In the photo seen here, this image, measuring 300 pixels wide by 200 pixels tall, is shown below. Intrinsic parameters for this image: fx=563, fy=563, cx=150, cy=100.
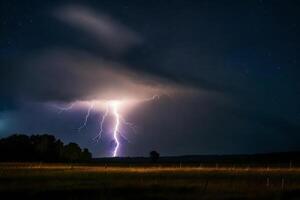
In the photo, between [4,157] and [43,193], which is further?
[4,157]

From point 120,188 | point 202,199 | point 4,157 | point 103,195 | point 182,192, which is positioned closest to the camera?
point 202,199

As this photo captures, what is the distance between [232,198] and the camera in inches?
1284

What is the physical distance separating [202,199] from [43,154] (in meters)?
102

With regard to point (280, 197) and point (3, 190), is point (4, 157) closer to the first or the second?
point (3, 190)

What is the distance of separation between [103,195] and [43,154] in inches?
3836

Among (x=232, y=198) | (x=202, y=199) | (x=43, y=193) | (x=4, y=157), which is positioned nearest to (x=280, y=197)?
(x=232, y=198)

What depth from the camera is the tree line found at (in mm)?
126188

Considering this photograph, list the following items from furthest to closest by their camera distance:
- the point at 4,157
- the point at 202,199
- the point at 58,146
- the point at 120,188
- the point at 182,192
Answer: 1. the point at 58,146
2. the point at 4,157
3. the point at 120,188
4. the point at 182,192
5. the point at 202,199

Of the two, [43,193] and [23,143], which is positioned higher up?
[23,143]

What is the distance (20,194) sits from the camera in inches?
1422

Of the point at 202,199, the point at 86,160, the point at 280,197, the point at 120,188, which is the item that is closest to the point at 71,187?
the point at 120,188

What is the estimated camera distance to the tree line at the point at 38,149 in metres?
126

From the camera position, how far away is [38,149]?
131m

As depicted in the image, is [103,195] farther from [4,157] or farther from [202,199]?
[4,157]
